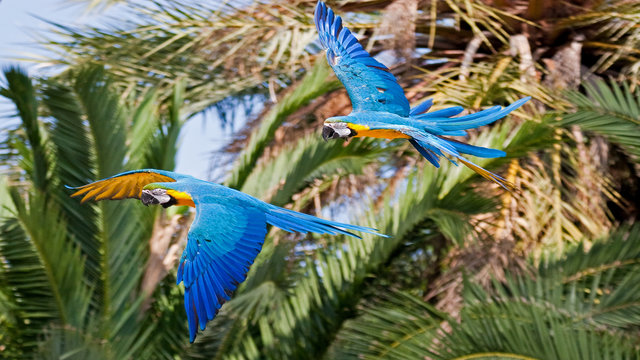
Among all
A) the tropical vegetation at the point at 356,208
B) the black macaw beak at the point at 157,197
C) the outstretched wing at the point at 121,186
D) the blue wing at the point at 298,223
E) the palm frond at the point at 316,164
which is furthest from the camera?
the palm frond at the point at 316,164

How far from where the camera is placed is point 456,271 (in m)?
5.47

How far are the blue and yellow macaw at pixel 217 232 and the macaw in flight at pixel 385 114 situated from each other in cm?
24

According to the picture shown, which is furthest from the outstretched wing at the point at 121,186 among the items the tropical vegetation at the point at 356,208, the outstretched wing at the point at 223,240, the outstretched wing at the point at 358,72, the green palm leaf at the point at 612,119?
the green palm leaf at the point at 612,119

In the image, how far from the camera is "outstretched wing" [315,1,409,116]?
2.42m

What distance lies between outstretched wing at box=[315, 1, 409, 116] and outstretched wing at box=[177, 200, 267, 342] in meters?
0.43

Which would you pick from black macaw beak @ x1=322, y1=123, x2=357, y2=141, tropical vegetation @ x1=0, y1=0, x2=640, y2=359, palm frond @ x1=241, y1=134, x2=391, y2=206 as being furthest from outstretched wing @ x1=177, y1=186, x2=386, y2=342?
palm frond @ x1=241, y1=134, x2=391, y2=206

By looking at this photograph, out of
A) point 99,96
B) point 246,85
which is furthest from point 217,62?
point 99,96

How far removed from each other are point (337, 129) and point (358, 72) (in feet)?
1.43

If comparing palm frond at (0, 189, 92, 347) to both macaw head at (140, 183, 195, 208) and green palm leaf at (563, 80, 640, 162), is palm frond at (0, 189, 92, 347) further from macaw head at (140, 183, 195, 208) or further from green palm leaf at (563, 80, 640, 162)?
green palm leaf at (563, 80, 640, 162)

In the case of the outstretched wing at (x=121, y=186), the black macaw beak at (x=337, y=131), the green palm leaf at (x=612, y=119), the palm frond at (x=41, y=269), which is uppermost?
the black macaw beak at (x=337, y=131)

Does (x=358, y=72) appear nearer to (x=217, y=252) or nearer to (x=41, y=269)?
(x=217, y=252)

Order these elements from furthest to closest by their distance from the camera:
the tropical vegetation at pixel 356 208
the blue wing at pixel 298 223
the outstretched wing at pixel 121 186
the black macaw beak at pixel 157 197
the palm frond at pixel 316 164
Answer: the palm frond at pixel 316 164 < the tropical vegetation at pixel 356 208 < the outstretched wing at pixel 121 186 < the black macaw beak at pixel 157 197 < the blue wing at pixel 298 223

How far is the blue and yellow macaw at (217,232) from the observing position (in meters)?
2.10

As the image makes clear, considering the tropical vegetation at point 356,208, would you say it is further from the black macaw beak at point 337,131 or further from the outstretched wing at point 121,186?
the black macaw beak at point 337,131
